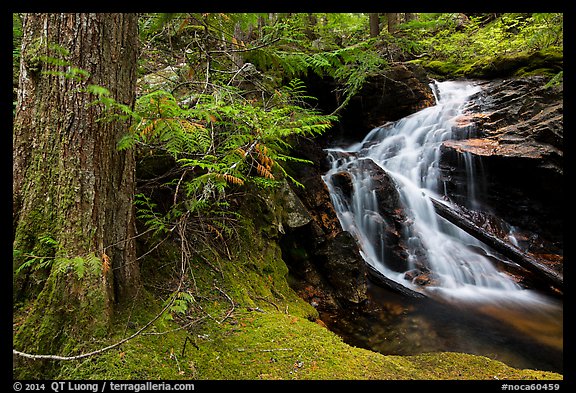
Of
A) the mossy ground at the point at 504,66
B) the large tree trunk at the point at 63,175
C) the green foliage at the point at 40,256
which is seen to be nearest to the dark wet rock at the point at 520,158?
the mossy ground at the point at 504,66

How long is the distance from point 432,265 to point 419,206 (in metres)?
1.89

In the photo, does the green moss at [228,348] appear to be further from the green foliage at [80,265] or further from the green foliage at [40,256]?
the green foliage at [40,256]

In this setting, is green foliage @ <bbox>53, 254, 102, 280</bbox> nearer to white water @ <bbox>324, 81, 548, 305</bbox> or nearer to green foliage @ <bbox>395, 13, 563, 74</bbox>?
white water @ <bbox>324, 81, 548, 305</bbox>

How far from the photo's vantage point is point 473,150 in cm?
916

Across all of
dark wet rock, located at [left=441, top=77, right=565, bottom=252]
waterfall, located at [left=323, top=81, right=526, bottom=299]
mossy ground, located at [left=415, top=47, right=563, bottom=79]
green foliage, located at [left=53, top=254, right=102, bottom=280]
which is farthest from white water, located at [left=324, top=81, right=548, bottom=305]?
green foliage, located at [left=53, top=254, right=102, bottom=280]

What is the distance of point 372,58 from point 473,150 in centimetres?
607

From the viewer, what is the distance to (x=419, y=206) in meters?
8.91

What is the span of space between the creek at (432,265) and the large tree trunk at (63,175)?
13.0ft

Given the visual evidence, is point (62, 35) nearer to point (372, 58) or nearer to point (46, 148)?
point (46, 148)

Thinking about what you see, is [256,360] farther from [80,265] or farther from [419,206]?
[419,206]

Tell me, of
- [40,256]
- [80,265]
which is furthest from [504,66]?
[40,256]

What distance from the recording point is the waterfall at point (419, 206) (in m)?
7.29

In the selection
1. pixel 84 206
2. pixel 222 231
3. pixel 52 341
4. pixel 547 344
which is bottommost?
pixel 547 344

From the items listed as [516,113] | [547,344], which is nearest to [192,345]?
[547,344]
